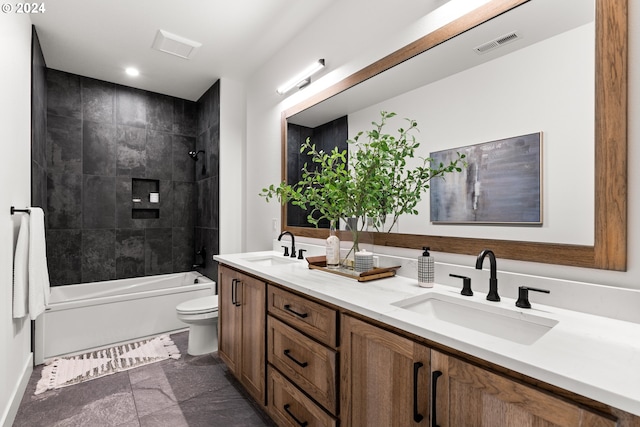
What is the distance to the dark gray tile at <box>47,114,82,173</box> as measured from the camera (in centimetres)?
321

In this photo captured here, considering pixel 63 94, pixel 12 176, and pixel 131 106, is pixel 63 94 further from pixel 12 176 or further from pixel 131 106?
pixel 12 176

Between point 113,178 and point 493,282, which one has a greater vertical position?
point 113,178

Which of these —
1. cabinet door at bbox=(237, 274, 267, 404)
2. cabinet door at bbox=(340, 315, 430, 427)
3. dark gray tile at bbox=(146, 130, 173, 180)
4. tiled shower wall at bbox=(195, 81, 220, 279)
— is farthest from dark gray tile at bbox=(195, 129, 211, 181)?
cabinet door at bbox=(340, 315, 430, 427)

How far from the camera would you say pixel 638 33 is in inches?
39.1

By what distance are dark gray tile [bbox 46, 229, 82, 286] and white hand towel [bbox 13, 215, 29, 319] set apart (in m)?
1.50

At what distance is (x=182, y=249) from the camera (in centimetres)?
399

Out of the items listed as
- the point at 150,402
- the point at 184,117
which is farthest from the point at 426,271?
the point at 184,117

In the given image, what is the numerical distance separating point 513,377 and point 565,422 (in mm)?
115

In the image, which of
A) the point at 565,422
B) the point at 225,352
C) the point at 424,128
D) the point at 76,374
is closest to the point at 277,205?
the point at 225,352

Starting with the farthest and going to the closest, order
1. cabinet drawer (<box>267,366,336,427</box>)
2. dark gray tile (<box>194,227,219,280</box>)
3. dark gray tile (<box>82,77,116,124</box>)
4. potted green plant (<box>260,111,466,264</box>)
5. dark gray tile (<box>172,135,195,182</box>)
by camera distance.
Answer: dark gray tile (<box>172,135,195,182</box>)
dark gray tile (<box>194,227,219,280</box>)
dark gray tile (<box>82,77,116,124</box>)
potted green plant (<box>260,111,466,264</box>)
cabinet drawer (<box>267,366,336,427</box>)

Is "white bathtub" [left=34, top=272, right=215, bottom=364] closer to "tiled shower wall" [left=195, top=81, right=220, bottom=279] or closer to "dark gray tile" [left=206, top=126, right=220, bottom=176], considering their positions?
"tiled shower wall" [left=195, top=81, right=220, bottom=279]

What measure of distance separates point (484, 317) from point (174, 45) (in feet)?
10.0

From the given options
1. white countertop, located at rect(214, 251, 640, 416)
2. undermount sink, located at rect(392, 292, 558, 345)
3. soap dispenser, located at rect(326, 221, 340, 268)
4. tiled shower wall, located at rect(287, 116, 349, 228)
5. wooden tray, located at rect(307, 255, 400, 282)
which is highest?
tiled shower wall, located at rect(287, 116, 349, 228)

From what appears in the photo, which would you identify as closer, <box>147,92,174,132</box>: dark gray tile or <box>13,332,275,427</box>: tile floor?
<box>13,332,275,427</box>: tile floor
